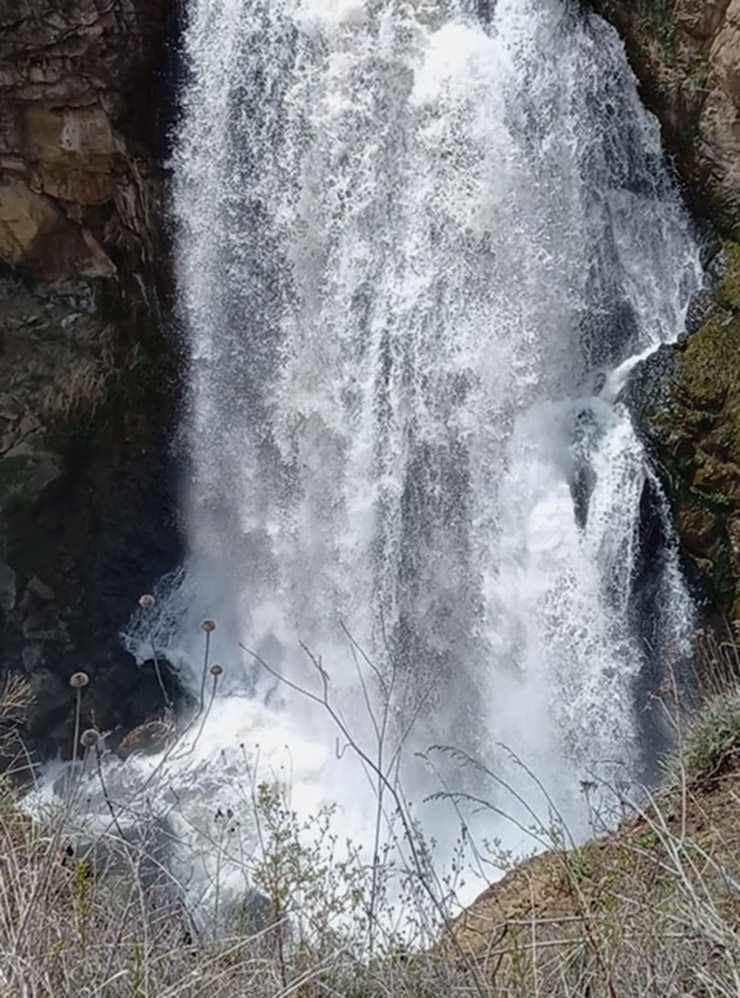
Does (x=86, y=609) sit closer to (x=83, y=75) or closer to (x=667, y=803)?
(x=83, y=75)

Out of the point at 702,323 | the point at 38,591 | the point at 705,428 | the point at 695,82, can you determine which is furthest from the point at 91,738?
the point at 38,591

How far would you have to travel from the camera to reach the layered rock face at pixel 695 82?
22.7ft

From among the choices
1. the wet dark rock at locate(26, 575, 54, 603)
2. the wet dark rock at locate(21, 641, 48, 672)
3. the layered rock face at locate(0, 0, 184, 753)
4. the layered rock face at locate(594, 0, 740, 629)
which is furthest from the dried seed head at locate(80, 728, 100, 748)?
the wet dark rock at locate(26, 575, 54, 603)

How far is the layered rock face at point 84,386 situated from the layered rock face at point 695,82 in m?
4.03

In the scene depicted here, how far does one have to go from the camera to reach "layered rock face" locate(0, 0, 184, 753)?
861cm

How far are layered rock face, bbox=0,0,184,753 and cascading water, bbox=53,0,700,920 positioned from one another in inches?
34.4

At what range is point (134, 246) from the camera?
910 cm

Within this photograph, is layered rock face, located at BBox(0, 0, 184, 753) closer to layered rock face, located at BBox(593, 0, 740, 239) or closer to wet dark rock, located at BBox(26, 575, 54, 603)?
wet dark rock, located at BBox(26, 575, 54, 603)

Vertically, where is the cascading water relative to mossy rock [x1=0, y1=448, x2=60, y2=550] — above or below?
below

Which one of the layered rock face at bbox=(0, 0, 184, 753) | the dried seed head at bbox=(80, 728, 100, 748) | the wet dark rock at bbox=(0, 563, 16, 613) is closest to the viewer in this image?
the dried seed head at bbox=(80, 728, 100, 748)

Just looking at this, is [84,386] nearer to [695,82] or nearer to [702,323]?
[702,323]

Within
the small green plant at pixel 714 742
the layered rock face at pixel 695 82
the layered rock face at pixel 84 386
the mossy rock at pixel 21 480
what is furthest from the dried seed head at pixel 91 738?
the mossy rock at pixel 21 480

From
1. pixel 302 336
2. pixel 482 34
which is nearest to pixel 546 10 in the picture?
pixel 482 34

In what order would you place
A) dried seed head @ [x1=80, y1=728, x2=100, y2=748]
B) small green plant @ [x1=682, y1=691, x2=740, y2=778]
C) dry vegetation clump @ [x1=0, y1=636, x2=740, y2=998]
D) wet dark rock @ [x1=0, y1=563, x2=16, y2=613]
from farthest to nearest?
wet dark rock @ [x1=0, y1=563, x2=16, y2=613]
small green plant @ [x1=682, y1=691, x2=740, y2=778]
dried seed head @ [x1=80, y1=728, x2=100, y2=748]
dry vegetation clump @ [x1=0, y1=636, x2=740, y2=998]
